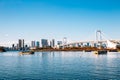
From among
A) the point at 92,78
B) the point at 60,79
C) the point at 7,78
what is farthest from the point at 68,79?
the point at 7,78

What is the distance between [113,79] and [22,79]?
43.9 feet

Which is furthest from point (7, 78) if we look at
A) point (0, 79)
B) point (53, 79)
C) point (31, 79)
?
point (53, 79)

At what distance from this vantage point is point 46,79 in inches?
1430

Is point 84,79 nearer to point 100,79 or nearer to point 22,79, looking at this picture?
point 100,79

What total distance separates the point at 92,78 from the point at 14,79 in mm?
11716

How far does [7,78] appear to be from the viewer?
37.8 m

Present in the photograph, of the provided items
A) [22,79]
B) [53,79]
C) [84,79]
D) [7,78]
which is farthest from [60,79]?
[7,78]

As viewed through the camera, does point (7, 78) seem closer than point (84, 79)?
No

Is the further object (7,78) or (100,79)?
(7,78)

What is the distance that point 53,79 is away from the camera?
36.1m

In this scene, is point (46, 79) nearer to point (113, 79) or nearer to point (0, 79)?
point (0, 79)

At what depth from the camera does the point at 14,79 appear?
36.8 meters

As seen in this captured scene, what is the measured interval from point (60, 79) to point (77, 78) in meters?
2.61

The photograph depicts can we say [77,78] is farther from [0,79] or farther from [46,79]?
[0,79]
